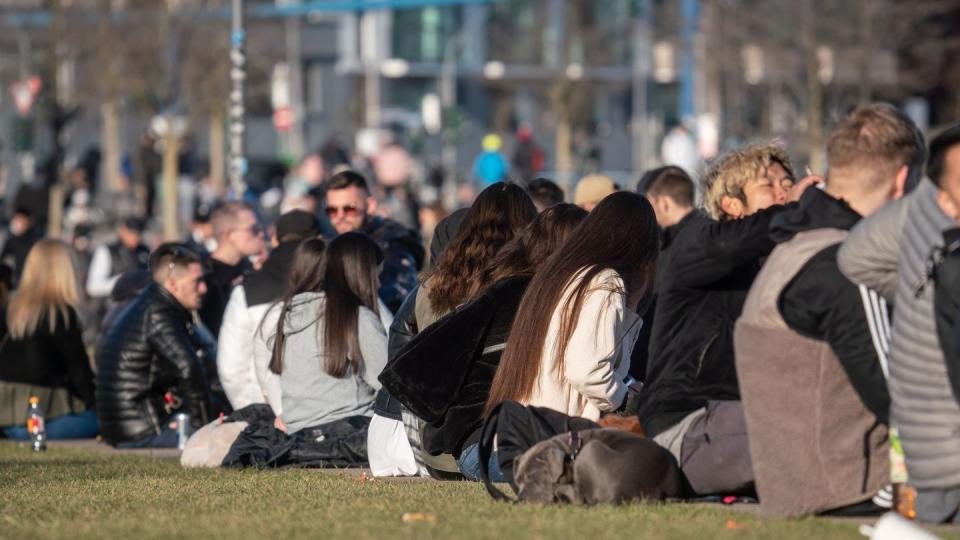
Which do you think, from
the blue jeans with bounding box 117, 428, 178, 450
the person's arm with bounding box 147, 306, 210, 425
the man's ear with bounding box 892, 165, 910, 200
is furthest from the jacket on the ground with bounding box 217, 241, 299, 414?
the man's ear with bounding box 892, 165, 910, 200

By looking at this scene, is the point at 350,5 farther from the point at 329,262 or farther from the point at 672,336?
the point at 672,336

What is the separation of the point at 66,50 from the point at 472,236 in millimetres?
42853

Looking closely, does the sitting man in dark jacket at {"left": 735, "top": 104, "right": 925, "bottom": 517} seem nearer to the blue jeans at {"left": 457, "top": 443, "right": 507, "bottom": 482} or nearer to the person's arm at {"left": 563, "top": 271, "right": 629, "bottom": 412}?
the person's arm at {"left": 563, "top": 271, "right": 629, "bottom": 412}

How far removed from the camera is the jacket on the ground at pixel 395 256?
13422mm

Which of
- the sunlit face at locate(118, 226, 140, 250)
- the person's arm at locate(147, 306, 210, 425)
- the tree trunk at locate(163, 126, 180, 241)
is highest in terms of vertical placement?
the person's arm at locate(147, 306, 210, 425)

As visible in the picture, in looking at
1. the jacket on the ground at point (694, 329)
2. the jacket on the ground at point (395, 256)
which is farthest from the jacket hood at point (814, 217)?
the jacket on the ground at point (395, 256)

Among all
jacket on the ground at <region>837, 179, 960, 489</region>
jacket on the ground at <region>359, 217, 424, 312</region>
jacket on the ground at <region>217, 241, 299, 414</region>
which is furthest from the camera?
jacket on the ground at <region>359, 217, 424, 312</region>

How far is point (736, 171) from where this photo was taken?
9.48 m

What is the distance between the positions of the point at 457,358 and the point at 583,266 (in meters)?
1.01

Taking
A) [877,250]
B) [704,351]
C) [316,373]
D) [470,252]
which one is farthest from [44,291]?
[877,250]

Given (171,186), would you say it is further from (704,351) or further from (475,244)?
(704,351)

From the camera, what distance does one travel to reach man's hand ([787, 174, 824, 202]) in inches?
345

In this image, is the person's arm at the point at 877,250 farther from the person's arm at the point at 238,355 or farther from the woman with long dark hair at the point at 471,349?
the person's arm at the point at 238,355

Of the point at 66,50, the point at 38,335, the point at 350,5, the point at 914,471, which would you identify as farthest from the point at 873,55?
the point at 914,471
